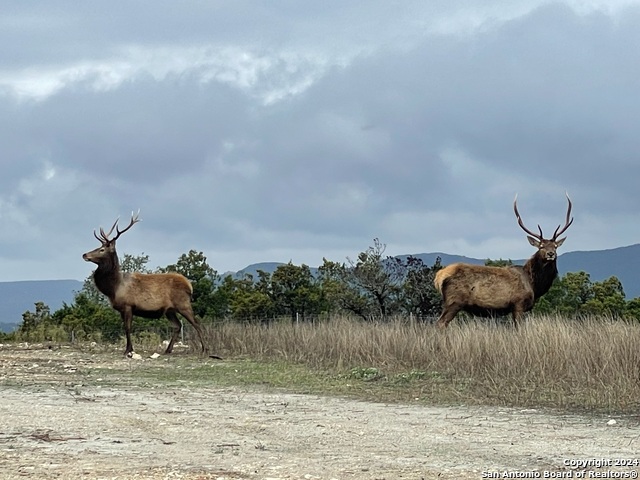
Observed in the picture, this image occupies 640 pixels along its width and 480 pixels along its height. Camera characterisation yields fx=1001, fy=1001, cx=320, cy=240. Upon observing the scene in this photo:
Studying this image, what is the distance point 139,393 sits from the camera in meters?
13.4

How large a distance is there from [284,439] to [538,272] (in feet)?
40.4

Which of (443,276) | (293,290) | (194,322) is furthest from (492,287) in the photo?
(293,290)

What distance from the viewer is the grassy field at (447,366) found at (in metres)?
12.7

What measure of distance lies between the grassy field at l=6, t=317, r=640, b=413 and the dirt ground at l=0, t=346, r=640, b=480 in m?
1.09

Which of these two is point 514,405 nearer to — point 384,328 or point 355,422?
point 355,422

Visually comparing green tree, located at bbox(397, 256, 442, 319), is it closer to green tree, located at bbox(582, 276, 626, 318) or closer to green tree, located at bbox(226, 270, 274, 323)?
green tree, located at bbox(226, 270, 274, 323)

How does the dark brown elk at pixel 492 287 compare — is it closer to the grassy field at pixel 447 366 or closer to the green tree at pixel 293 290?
the grassy field at pixel 447 366

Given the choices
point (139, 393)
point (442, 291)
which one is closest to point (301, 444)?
point (139, 393)

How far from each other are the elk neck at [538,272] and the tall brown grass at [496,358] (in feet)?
8.84

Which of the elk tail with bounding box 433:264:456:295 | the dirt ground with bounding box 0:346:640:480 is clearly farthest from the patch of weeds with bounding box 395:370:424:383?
the elk tail with bounding box 433:264:456:295

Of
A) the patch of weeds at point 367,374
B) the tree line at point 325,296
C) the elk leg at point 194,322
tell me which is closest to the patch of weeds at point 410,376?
the patch of weeds at point 367,374

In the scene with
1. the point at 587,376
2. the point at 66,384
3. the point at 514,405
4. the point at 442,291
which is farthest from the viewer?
the point at 442,291

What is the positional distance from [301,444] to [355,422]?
1691mm

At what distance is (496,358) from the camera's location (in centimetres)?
1467
